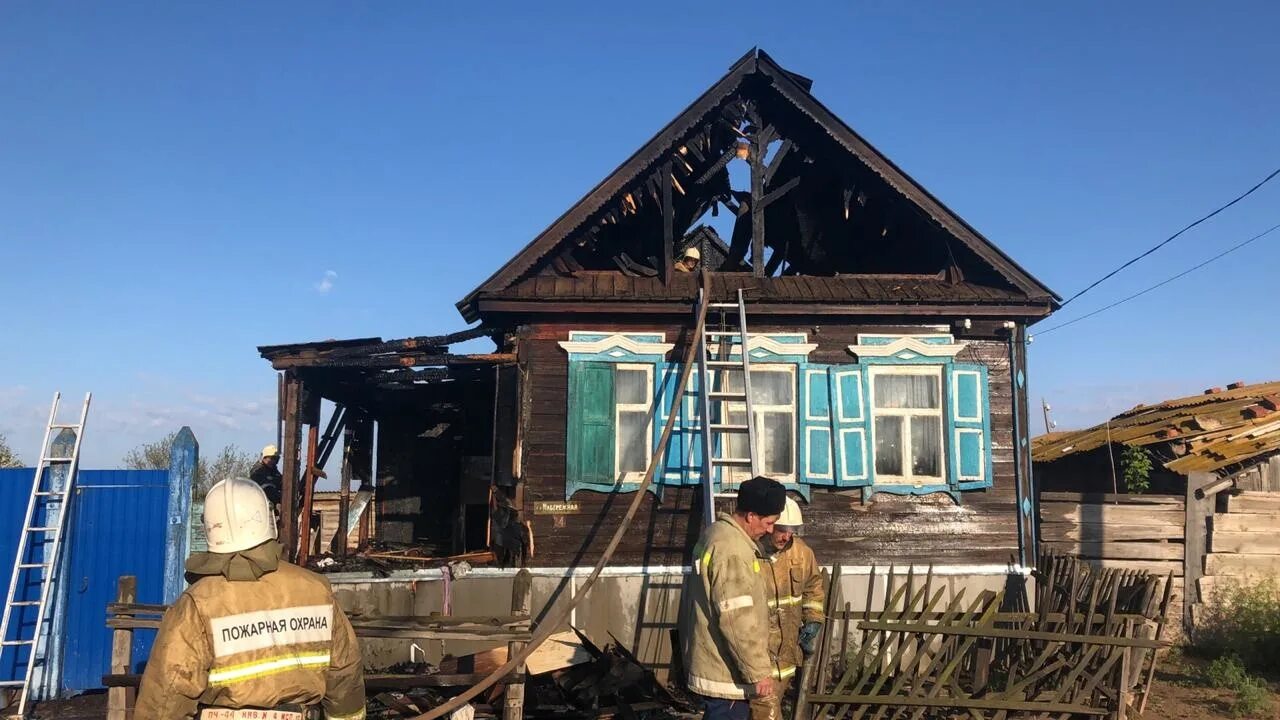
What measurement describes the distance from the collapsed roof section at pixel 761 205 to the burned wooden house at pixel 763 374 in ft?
0.09

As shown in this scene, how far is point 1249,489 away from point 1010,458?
432cm

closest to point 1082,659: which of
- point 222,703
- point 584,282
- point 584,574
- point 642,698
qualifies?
point 642,698

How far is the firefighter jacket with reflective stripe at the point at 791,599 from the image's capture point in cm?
500

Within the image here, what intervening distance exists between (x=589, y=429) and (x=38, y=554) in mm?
5260

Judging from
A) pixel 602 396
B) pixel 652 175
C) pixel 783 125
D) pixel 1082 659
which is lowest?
pixel 1082 659

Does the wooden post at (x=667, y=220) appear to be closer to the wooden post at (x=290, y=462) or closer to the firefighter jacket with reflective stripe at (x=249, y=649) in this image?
the wooden post at (x=290, y=462)

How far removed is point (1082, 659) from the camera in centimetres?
649

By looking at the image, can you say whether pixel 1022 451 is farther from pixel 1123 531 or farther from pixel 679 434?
pixel 679 434

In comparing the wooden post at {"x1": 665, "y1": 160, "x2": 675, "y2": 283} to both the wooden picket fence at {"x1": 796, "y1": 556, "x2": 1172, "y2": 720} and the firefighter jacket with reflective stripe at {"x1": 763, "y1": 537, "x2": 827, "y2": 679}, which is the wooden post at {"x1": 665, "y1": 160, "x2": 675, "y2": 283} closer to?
the wooden picket fence at {"x1": 796, "y1": 556, "x2": 1172, "y2": 720}

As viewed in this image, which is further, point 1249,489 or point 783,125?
point 1249,489

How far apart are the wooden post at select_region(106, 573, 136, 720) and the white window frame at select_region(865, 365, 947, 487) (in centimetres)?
664

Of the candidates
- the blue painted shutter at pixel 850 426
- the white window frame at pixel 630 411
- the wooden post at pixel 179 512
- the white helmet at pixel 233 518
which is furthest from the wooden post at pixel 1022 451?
the wooden post at pixel 179 512

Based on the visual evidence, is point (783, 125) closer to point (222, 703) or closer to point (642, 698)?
point (642, 698)

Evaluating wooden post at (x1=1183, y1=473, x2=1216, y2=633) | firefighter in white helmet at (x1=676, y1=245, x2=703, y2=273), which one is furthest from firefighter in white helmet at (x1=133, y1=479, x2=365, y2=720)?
wooden post at (x1=1183, y1=473, x2=1216, y2=633)
